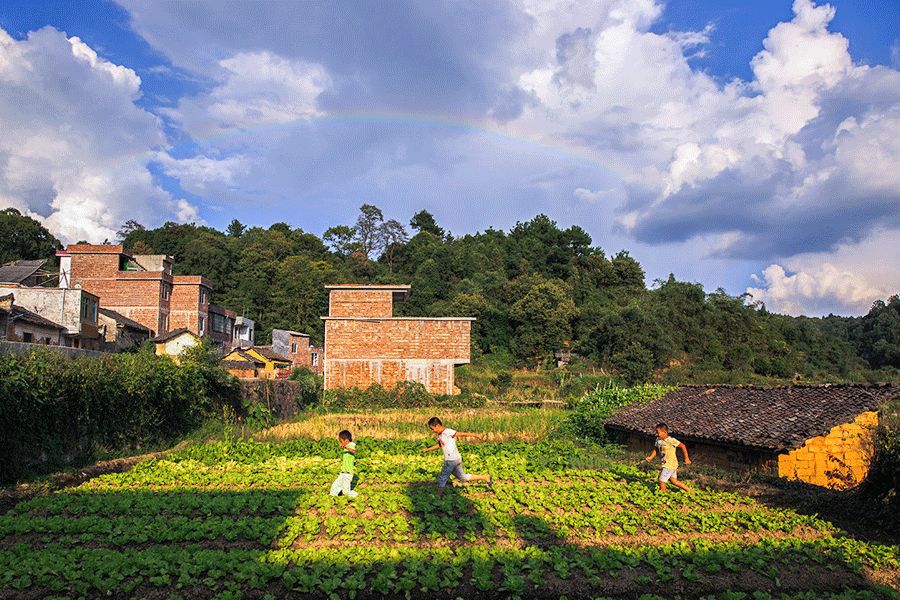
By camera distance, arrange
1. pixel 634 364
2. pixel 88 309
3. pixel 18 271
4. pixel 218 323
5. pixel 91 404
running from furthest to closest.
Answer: pixel 218 323, pixel 634 364, pixel 18 271, pixel 88 309, pixel 91 404

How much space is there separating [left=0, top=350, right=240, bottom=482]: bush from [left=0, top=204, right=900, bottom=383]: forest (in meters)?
38.3

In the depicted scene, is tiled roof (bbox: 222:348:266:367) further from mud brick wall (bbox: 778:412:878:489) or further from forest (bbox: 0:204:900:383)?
mud brick wall (bbox: 778:412:878:489)

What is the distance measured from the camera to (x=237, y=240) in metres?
83.4

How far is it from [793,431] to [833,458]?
4.22ft

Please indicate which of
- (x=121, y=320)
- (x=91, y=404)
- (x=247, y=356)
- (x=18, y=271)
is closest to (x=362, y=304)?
(x=247, y=356)

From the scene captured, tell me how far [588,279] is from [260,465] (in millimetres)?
60769

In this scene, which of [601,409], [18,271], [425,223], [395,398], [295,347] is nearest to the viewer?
[601,409]

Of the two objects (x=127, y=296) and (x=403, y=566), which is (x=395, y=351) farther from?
(x=403, y=566)

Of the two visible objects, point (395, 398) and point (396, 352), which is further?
point (396, 352)

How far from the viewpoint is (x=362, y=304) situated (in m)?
43.5

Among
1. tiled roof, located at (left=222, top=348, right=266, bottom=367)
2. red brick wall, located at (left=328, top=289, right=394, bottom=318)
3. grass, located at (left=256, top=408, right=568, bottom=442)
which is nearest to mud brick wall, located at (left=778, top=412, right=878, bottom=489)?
grass, located at (left=256, top=408, right=568, bottom=442)

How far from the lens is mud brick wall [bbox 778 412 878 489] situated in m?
15.9

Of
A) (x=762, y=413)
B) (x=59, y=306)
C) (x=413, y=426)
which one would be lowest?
(x=413, y=426)

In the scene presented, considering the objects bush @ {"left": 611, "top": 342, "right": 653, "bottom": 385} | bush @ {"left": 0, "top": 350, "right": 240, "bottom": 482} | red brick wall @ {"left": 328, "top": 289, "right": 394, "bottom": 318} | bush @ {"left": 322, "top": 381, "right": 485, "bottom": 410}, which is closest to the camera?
bush @ {"left": 0, "top": 350, "right": 240, "bottom": 482}
